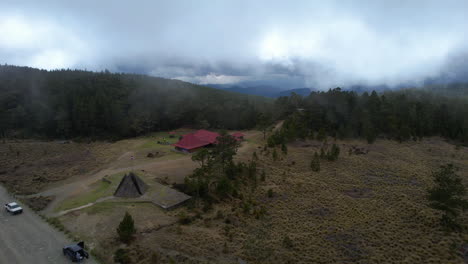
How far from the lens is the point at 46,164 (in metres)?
37.3

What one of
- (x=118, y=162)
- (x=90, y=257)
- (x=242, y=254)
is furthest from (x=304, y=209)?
(x=118, y=162)

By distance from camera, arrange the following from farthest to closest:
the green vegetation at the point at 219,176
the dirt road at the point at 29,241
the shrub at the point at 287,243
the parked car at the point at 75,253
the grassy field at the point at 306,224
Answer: the green vegetation at the point at 219,176 < the shrub at the point at 287,243 < the grassy field at the point at 306,224 < the dirt road at the point at 29,241 < the parked car at the point at 75,253

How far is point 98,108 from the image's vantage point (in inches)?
2446

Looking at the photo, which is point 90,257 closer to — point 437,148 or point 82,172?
point 82,172

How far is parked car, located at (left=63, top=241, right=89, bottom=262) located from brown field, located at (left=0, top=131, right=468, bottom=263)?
2.80 feet

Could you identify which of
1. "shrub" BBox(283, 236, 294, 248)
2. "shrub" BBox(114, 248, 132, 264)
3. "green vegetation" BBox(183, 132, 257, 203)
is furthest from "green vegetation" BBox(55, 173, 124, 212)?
"shrub" BBox(283, 236, 294, 248)

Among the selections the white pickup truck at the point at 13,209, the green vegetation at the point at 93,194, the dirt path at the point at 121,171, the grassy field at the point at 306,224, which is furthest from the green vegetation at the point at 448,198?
the white pickup truck at the point at 13,209

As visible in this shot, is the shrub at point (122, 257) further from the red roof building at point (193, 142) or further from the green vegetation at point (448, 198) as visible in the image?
the red roof building at point (193, 142)

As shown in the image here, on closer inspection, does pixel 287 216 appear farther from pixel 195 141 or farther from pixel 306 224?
pixel 195 141

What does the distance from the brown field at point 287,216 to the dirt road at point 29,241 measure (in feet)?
4.70

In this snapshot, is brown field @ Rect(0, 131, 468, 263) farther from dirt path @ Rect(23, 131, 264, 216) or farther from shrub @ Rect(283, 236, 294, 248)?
dirt path @ Rect(23, 131, 264, 216)

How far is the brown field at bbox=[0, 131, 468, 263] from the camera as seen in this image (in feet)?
54.1

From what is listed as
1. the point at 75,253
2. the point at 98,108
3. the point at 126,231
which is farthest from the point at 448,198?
the point at 98,108

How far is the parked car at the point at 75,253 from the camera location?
1445cm
